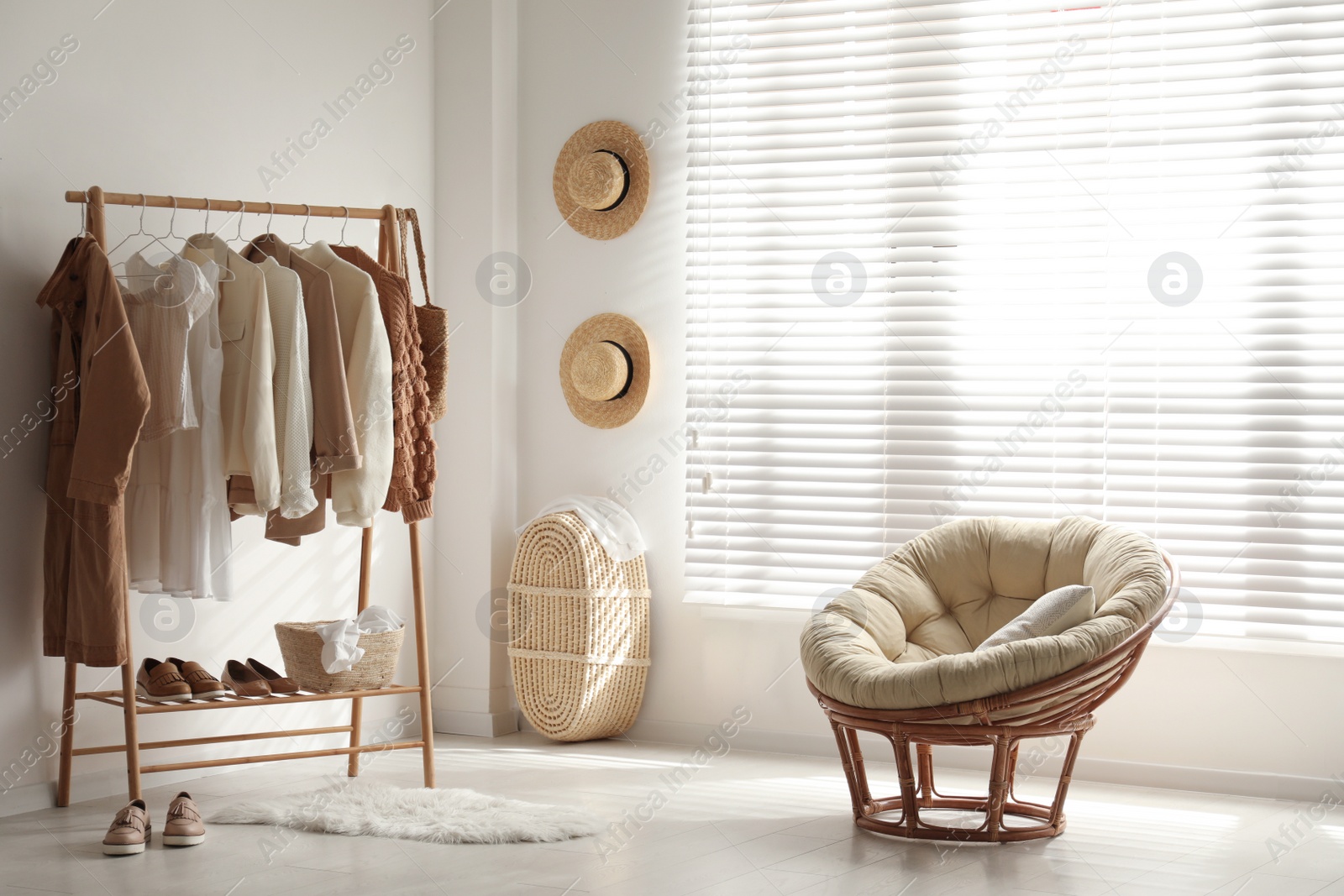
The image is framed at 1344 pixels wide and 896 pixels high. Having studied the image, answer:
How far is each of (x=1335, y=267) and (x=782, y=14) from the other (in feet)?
6.20

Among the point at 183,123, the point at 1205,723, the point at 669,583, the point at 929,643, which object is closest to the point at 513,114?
the point at 183,123

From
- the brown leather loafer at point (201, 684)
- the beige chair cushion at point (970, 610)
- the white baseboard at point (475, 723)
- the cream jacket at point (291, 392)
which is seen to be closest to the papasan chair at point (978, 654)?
the beige chair cushion at point (970, 610)

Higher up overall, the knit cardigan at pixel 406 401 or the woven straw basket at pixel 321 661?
the knit cardigan at pixel 406 401

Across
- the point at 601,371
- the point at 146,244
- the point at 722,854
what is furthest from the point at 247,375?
the point at 722,854

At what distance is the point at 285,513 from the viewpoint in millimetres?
3262

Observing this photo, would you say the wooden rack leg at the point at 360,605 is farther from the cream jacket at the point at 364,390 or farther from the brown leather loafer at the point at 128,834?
the brown leather loafer at the point at 128,834

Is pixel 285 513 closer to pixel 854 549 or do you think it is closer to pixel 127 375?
pixel 127 375

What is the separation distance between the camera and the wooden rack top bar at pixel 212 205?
3.15 m

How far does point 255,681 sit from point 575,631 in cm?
114

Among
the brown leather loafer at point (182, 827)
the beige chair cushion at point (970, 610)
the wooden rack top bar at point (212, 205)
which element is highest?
the wooden rack top bar at point (212, 205)

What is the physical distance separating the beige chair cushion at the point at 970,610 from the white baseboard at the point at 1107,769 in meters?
0.68

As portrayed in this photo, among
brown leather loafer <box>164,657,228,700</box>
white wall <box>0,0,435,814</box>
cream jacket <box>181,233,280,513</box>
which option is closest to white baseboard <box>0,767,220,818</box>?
white wall <box>0,0,435,814</box>

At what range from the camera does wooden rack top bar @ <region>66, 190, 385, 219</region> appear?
315 cm

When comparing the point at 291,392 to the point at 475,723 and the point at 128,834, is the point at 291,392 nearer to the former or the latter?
the point at 128,834
